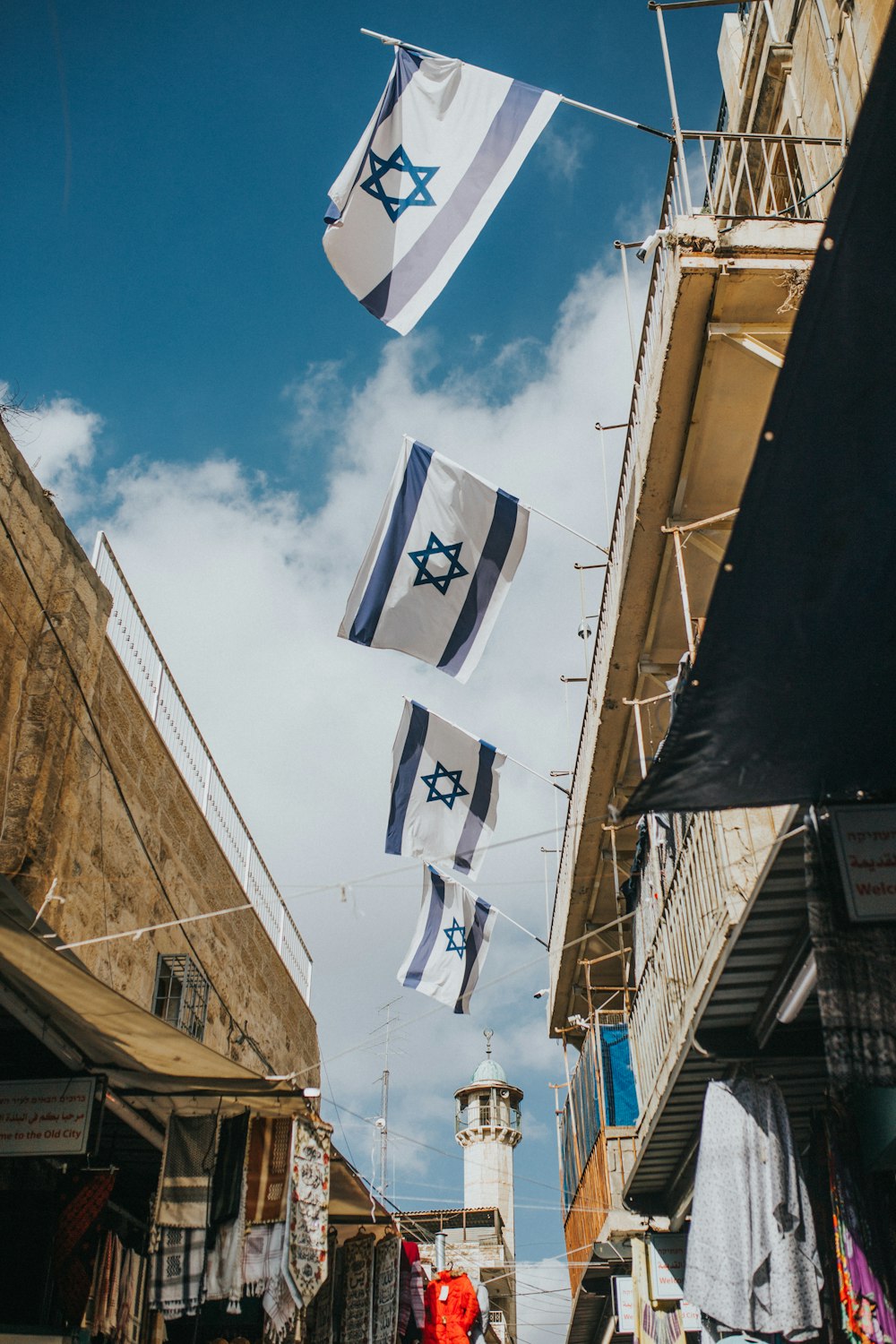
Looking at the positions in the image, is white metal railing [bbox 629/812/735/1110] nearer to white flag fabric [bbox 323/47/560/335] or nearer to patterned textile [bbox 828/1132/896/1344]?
patterned textile [bbox 828/1132/896/1344]

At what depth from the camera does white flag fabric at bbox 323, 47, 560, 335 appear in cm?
770

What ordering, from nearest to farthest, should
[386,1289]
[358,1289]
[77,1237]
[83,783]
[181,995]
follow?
[77,1237], [83,783], [181,995], [358,1289], [386,1289]

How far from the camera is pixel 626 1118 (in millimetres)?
12133

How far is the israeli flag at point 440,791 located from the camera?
1190 cm

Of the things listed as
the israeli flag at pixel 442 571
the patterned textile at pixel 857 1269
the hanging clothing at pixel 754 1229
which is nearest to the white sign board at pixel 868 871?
the patterned textile at pixel 857 1269

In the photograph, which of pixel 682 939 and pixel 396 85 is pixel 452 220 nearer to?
A: pixel 396 85

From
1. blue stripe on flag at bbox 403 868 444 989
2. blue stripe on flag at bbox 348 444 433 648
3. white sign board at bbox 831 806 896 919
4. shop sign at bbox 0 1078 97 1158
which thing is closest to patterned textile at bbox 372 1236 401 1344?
blue stripe on flag at bbox 403 868 444 989

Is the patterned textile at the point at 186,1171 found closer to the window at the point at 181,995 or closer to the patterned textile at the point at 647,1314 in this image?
the window at the point at 181,995

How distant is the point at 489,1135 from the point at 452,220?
52680mm

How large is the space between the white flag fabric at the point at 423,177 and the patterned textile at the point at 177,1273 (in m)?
6.78

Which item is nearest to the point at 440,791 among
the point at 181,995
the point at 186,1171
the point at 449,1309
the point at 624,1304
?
the point at 181,995

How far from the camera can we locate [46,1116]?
21.0 ft

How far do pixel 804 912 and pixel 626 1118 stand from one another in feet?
25.0

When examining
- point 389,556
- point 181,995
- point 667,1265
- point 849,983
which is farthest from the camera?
point 667,1265
